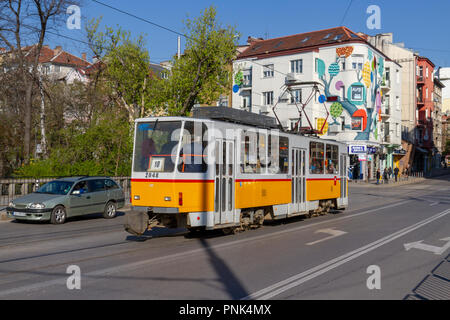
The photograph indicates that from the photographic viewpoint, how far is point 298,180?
53.3ft

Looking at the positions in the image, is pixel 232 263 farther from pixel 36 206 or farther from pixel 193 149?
pixel 36 206

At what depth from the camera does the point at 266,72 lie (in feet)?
173

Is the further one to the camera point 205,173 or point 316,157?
point 316,157

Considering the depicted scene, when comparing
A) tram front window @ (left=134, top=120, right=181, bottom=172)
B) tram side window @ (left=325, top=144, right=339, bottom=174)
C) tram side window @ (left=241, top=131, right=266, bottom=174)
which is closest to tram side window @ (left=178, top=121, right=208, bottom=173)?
tram front window @ (left=134, top=120, right=181, bottom=172)

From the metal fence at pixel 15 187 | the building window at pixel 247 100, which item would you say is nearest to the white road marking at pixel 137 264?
the metal fence at pixel 15 187

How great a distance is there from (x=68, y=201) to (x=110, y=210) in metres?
2.23

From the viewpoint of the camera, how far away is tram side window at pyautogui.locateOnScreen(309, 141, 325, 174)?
17.3 m

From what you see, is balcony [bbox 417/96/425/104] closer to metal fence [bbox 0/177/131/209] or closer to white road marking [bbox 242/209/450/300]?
metal fence [bbox 0/177/131/209]

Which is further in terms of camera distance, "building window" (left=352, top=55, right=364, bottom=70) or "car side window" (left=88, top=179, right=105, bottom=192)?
"building window" (left=352, top=55, right=364, bottom=70)

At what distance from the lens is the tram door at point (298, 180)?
15.9 meters

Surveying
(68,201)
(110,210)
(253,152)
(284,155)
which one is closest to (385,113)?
(284,155)

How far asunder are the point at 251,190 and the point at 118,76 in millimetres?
16410

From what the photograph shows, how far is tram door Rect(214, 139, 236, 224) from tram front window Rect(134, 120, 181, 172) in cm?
116

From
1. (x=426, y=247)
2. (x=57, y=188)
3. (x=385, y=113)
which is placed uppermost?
(x=385, y=113)
